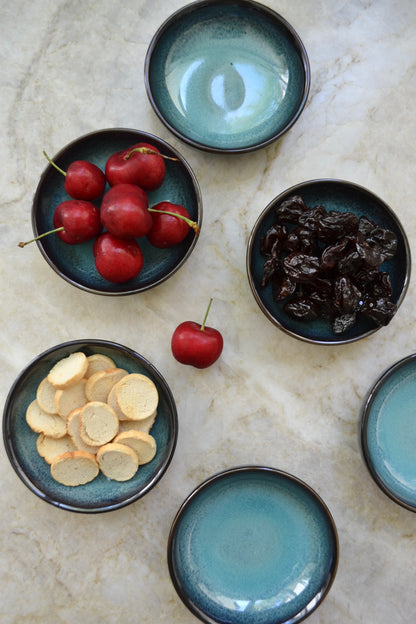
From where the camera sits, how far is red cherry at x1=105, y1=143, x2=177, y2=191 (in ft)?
3.39

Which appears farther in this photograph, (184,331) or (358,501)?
(358,501)

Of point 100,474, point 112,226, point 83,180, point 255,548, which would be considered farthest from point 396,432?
point 83,180

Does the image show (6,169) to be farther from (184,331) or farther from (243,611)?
(243,611)

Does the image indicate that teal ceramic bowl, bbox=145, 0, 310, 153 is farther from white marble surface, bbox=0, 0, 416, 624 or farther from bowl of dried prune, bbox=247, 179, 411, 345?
bowl of dried prune, bbox=247, 179, 411, 345

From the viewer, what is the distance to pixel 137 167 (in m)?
1.04

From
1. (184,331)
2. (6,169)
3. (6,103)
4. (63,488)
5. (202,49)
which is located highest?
(202,49)

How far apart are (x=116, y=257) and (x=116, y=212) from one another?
0.34ft

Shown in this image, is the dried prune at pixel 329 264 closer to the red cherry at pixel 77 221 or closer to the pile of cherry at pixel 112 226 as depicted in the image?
the pile of cherry at pixel 112 226

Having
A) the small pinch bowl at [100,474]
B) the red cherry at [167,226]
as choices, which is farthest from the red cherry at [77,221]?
the small pinch bowl at [100,474]

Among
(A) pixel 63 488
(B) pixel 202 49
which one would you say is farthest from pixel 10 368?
(B) pixel 202 49

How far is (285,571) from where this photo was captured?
1156mm

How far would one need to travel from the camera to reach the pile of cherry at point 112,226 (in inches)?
40.2

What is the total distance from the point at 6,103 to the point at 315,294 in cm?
87

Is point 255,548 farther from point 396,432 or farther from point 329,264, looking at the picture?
point 329,264
